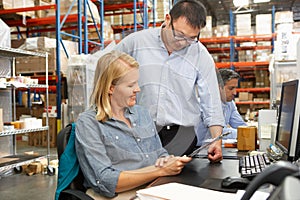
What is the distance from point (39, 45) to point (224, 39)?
186 inches

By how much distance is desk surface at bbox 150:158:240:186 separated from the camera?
1.28 meters

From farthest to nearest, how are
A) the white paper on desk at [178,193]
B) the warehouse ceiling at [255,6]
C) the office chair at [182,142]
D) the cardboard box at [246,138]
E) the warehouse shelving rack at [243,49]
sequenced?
the warehouse ceiling at [255,6]
the warehouse shelving rack at [243,49]
the cardboard box at [246,138]
the office chair at [182,142]
the white paper on desk at [178,193]

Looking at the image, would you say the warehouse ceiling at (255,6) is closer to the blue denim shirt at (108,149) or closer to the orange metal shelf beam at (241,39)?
the orange metal shelf beam at (241,39)

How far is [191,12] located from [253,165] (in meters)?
0.70

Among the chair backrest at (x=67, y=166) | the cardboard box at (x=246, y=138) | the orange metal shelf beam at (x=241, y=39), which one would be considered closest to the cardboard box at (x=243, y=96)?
the orange metal shelf beam at (x=241, y=39)

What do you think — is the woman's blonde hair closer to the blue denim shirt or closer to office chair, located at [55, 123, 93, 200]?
the blue denim shirt

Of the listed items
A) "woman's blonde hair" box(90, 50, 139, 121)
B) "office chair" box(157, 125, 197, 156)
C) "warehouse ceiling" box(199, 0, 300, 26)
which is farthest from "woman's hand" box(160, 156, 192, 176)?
"warehouse ceiling" box(199, 0, 300, 26)

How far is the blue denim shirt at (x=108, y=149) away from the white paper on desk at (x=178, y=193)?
0.23m

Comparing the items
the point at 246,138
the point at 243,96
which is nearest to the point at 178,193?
the point at 246,138

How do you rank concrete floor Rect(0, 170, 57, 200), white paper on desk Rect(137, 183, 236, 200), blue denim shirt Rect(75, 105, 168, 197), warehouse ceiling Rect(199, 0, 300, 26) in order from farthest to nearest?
warehouse ceiling Rect(199, 0, 300, 26) < concrete floor Rect(0, 170, 57, 200) < blue denim shirt Rect(75, 105, 168, 197) < white paper on desk Rect(137, 183, 236, 200)

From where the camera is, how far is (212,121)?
1.75 metres

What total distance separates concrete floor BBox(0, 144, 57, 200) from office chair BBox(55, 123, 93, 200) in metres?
2.24

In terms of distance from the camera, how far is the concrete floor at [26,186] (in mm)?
3471

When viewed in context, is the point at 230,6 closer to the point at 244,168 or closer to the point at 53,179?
the point at 53,179
